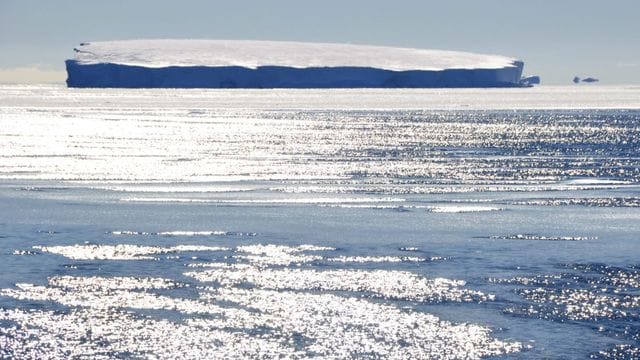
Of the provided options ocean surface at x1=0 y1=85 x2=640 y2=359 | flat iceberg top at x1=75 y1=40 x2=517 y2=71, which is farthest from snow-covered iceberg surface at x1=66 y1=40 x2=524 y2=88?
ocean surface at x1=0 y1=85 x2=640 y2=359

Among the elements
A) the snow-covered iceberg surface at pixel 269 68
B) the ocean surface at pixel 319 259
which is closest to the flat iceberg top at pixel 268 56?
the snow-covered iceberg surface at pixel 269 68

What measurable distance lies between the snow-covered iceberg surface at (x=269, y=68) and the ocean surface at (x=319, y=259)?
378 feet

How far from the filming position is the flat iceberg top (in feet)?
553

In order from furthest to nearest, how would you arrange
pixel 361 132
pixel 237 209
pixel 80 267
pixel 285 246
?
pixel 361 132 → pixel 237 209 → pixel 285 246 → pixel 80 267

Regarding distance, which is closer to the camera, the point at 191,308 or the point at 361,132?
the point at 191,308

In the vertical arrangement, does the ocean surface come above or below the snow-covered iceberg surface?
above

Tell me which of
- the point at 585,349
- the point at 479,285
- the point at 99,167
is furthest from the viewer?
the point at 99,167

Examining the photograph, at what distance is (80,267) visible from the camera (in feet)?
73.6

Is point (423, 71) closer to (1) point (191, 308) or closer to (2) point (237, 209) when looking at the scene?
(2) point (237, 209)

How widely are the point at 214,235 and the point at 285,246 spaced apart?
7.09 ft

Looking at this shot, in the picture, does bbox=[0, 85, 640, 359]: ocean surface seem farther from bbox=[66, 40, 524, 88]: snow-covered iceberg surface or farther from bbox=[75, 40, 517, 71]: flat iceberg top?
bbox=[75, 40, 517, 71]: flat iceberg top

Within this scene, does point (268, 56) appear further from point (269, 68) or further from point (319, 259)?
point (319, 259)

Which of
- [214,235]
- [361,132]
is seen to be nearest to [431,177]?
[214,235]

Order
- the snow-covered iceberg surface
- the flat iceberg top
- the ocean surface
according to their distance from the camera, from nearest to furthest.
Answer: the ocean surface → the snow-covered iceberg surface → the flat iceberg top
